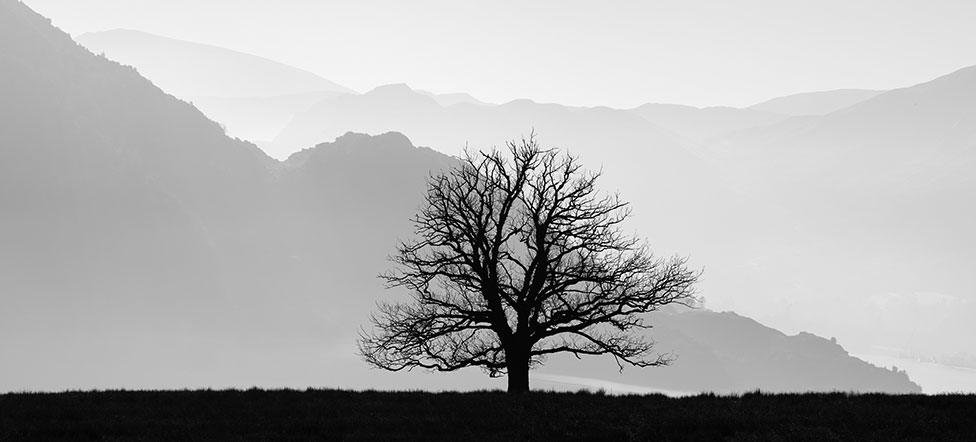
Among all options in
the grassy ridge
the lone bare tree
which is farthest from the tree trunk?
the grassy ridge

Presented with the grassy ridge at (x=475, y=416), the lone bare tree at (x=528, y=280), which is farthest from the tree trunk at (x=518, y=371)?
the grassy ridge at (x=475, y=416)

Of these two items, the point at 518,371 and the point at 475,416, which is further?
the point at 518,371

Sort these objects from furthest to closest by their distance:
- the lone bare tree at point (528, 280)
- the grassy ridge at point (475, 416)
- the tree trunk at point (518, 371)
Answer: the tree trunk at point (518, 371)
the lone bare tree at point (528, 280)
the grassy ridge at point (475, 416)

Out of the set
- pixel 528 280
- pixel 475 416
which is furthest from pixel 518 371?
pixel 475 416

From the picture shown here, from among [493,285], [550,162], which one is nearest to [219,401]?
[493,285]

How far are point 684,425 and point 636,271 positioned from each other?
13263 millimetres

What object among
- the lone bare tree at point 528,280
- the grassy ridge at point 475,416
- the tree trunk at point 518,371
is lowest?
the grassy ridge at point 475,416

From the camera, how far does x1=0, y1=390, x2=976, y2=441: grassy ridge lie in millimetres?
19016

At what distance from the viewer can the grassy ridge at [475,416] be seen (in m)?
19.0

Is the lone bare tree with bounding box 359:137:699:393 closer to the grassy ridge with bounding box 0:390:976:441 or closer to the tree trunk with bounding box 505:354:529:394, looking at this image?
the tree trunk with bounding box 505:354:529:394

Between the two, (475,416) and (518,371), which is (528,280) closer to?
(518,371)

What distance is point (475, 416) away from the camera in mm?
21516

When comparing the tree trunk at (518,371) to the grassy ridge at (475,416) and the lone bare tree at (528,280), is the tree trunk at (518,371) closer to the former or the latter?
the lone bare tree at (528,280)

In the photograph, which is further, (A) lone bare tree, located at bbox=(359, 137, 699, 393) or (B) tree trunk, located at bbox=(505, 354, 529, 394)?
(B) tree trunk, located at bbox=(505, 354, 529, 394)
